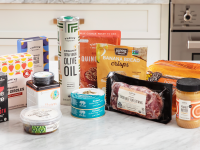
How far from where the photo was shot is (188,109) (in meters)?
0.90

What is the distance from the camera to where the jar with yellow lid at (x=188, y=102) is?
0.89 meters

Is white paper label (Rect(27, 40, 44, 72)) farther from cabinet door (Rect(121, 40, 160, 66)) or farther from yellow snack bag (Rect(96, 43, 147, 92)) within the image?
cabinet door (Rect(121, 40, 160, 66))

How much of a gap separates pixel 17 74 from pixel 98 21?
1310 millimetres

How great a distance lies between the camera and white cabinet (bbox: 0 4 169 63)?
228 cm

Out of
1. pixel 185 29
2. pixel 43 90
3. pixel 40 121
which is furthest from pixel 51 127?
pixel 185 29

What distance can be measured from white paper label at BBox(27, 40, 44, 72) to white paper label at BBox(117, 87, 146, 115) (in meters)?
0.36

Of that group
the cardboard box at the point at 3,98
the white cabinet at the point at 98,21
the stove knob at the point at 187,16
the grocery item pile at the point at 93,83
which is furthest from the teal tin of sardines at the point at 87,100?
the stove knob at the point at 187,16

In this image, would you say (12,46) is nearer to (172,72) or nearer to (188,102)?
(172,72)

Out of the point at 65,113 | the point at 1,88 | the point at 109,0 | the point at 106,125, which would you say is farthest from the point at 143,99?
the point at 109,0

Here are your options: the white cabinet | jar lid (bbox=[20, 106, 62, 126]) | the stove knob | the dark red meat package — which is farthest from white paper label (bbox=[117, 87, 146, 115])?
the stove knob

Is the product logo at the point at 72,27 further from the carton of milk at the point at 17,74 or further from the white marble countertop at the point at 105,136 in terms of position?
the white marble countertop at the point at 105,136

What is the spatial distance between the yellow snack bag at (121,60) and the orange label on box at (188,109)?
23cm

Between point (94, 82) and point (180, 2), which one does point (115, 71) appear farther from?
point (180, 2)

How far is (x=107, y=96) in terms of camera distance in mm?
1097
